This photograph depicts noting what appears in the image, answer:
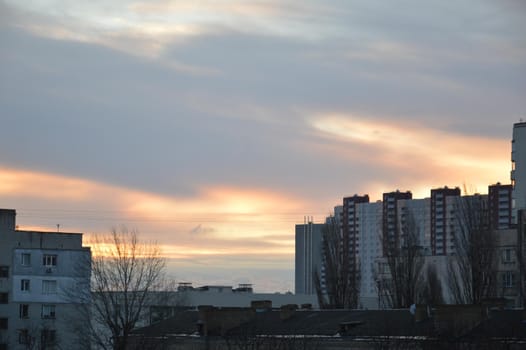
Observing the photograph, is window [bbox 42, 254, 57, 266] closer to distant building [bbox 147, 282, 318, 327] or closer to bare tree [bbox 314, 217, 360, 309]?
distant building [bbox 147, 282, 318, 327]

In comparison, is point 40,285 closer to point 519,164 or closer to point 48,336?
point 48,336

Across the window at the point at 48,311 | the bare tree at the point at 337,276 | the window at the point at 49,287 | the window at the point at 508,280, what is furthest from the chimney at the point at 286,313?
the window at the point at 508,280

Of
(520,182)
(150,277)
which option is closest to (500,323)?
(150,277)

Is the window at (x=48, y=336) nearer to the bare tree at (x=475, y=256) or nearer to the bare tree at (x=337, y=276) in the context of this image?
the bare tree at (x=337, y=276)

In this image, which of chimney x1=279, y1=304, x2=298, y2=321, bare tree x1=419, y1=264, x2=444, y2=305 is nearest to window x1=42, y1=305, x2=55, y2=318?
chimney x1=279, y1=304, x2=298, y2=321

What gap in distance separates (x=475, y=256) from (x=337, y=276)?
2040cm

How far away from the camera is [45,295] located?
11531 centimetres

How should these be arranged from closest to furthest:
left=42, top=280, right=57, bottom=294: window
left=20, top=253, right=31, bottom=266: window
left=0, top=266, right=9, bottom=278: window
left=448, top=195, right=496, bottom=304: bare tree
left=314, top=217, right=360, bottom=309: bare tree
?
left=448, top=195, right=496, bottom=304: bare tree
left=0, top=266, right=9, bottom=278: window
left=20, top=253, right=31, bottom=266: window
left=42, top=280, right=57, bottom=294: window
left=314, top=217, right=360, bottom=309: bare tree

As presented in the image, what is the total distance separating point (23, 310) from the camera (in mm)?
114000

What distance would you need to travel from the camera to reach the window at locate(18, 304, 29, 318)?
113812 mm

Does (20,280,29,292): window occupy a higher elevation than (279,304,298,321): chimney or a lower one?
higher

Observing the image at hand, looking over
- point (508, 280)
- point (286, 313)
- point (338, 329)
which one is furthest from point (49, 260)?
point (508, 280)

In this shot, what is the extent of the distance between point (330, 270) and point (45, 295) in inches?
1170

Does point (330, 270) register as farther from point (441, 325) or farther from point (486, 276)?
point (441, 325)
